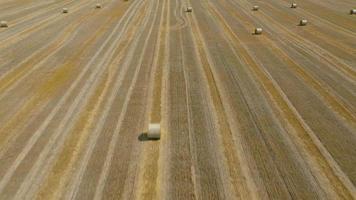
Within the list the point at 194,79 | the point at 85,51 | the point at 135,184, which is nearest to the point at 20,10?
the point at 85,51

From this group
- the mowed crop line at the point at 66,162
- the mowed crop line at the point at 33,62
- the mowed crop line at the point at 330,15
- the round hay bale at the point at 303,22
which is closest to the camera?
the mowed crop line at the point at 66,162

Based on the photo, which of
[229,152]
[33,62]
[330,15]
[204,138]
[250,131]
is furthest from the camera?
[330,15]

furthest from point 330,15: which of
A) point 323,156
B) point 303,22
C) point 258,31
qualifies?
point 323,156

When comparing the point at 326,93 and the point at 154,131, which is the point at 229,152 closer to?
the point at 154,131

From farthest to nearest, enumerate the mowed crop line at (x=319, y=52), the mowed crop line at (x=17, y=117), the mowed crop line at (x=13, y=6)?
the mowed crop line at (x=13, y=6) < the mowed crop line at (x=319, y=52) < the mowed crop line at (x=17, y=117)

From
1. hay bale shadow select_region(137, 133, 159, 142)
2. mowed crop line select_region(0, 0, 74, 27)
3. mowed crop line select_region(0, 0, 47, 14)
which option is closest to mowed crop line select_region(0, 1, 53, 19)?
mowed crop line select_region(0, 0, 47, 14)

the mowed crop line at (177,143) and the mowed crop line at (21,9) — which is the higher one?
the mowed crop line at (21,9)

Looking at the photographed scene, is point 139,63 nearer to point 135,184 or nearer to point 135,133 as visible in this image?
point 135,133

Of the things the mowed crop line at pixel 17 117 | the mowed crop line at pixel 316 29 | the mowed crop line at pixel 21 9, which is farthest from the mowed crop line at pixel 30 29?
the mowed crop line at pixel 316 29

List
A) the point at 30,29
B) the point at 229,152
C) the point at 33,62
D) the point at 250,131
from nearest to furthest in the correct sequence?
1. the point at 229,152
2. the point at 250,131
3. the point at 33,62
4. the point at 30,29

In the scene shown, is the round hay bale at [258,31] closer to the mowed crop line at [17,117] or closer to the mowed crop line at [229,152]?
the mowed crop line at [229,152]
